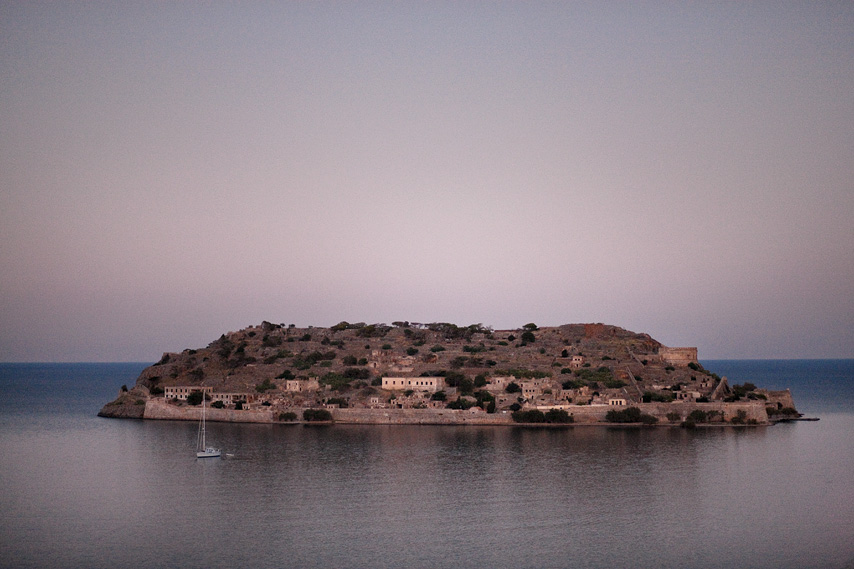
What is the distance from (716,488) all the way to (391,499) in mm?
15739

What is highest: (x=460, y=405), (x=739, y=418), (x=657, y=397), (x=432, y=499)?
(x=657, y=397)

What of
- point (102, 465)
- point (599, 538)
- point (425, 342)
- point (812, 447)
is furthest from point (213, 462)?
point (425, 342)

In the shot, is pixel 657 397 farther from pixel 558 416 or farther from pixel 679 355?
pixel 679 355

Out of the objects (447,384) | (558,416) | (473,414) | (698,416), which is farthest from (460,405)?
(698,416)

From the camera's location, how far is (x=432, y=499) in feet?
131

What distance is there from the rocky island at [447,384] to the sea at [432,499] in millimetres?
4949

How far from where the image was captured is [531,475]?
45438 mm

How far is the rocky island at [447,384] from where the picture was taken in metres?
68.9

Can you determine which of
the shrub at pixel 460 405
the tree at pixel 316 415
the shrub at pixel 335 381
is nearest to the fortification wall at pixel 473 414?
the tree at pixel 316 415

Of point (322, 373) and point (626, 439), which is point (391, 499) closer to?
point (626, 439)

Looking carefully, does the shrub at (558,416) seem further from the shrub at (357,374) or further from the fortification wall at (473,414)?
the shrub at (357,374)

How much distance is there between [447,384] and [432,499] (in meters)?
37.2

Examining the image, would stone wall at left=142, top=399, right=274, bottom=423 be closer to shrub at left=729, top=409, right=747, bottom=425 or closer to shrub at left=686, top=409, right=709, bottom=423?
shrub at left=686, top=409, right=709, bottom=423

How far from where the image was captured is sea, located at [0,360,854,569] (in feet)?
102
